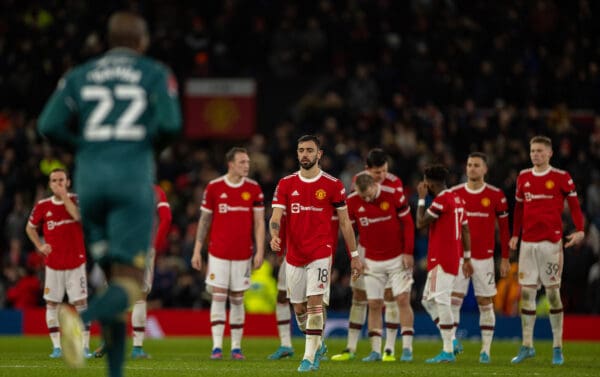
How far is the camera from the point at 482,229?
51.4 feet

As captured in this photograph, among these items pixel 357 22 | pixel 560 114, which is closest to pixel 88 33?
pixel 357 22

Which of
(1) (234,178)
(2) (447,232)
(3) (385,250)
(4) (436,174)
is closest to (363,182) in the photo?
(4) (436,174)

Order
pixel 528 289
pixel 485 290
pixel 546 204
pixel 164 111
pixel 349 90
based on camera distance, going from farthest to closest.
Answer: pixel 349 90
pixel 485 290
pixel 528 289
pixel 546 204
pixel 164 111

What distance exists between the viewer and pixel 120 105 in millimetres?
7996

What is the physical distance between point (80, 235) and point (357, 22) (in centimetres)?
1424

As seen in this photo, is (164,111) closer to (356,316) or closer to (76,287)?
(76,287)

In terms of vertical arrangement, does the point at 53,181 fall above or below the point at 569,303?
above

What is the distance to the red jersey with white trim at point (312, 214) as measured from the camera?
1283cm

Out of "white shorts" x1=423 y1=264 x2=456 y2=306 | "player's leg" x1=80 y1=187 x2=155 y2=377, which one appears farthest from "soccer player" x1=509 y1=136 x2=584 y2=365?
"player's leg" x1=80 y1=187 x2=155 y2=377

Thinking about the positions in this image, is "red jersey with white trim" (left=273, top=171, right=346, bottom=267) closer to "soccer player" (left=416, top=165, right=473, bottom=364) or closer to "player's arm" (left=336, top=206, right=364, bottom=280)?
"player's arm" (left=336, top=206, right=364, bottom=280)

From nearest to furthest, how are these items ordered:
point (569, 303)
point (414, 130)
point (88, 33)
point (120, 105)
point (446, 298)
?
point (120, 105) → point (446, 298) → point (569, 303) → point (414, 130) → point (88, 33)

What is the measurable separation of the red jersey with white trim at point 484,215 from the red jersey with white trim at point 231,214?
2.84 metres

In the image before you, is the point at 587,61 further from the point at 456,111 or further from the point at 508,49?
the point at 456,111

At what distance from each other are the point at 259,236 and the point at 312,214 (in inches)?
103
